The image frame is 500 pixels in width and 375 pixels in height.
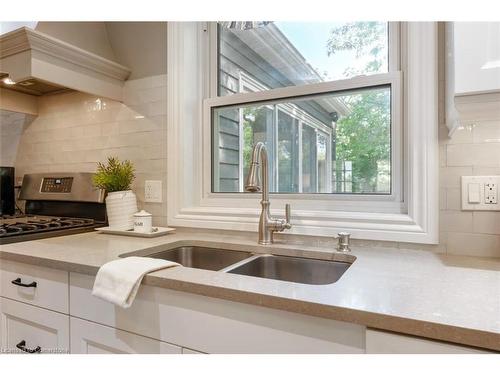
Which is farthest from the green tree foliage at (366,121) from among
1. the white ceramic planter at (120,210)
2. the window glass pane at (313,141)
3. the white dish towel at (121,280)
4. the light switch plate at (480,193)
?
the white ceramic planter at (120,210)

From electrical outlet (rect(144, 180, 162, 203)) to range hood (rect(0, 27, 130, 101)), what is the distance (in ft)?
1.70

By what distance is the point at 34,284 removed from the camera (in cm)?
105

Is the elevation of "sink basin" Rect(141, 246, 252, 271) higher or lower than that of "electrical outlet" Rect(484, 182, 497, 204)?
lower

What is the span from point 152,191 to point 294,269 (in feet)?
2.83

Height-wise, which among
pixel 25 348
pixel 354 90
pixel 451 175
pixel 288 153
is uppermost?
pixel 354 90

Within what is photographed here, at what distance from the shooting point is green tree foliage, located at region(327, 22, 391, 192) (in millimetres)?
1271

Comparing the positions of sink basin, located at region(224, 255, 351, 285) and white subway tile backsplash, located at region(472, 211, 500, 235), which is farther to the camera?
sink basin, located at region(224, 255, 351, 285)

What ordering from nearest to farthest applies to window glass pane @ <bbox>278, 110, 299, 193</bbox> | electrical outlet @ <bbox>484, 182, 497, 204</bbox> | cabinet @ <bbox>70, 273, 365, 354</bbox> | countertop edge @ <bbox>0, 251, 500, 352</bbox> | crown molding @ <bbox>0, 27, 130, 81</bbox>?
countertop edge @ <bbox>0, 251, 500, 352</bbox>, cabinet @ <bbox>70, 273, 365, 354</bbox>, electrical outlet @ <bbox>484, 182, 497, 204</bbox>, crown molding @ <bbox>0, 27, 130, 81</bbox>, window glass pane @ <bbox>278, 110, 299, 193</bbox>

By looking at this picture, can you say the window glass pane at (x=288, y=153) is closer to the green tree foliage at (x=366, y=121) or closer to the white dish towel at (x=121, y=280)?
the green tree foliage at (x=366, y=121)

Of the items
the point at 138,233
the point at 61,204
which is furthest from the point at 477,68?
the point at 61,204

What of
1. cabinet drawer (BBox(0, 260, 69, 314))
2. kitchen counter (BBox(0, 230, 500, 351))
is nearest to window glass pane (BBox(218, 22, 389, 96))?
kitchen counter (BBox(0, 230, 500, 351))

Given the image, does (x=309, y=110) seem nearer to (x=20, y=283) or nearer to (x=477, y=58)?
(x=477, y=58)

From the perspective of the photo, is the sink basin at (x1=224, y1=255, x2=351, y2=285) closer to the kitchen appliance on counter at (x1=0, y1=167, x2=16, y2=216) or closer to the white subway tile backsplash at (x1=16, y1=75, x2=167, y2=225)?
the white subway tile backsplash at (x1=16, y1=75, x2=167, y2=225)
